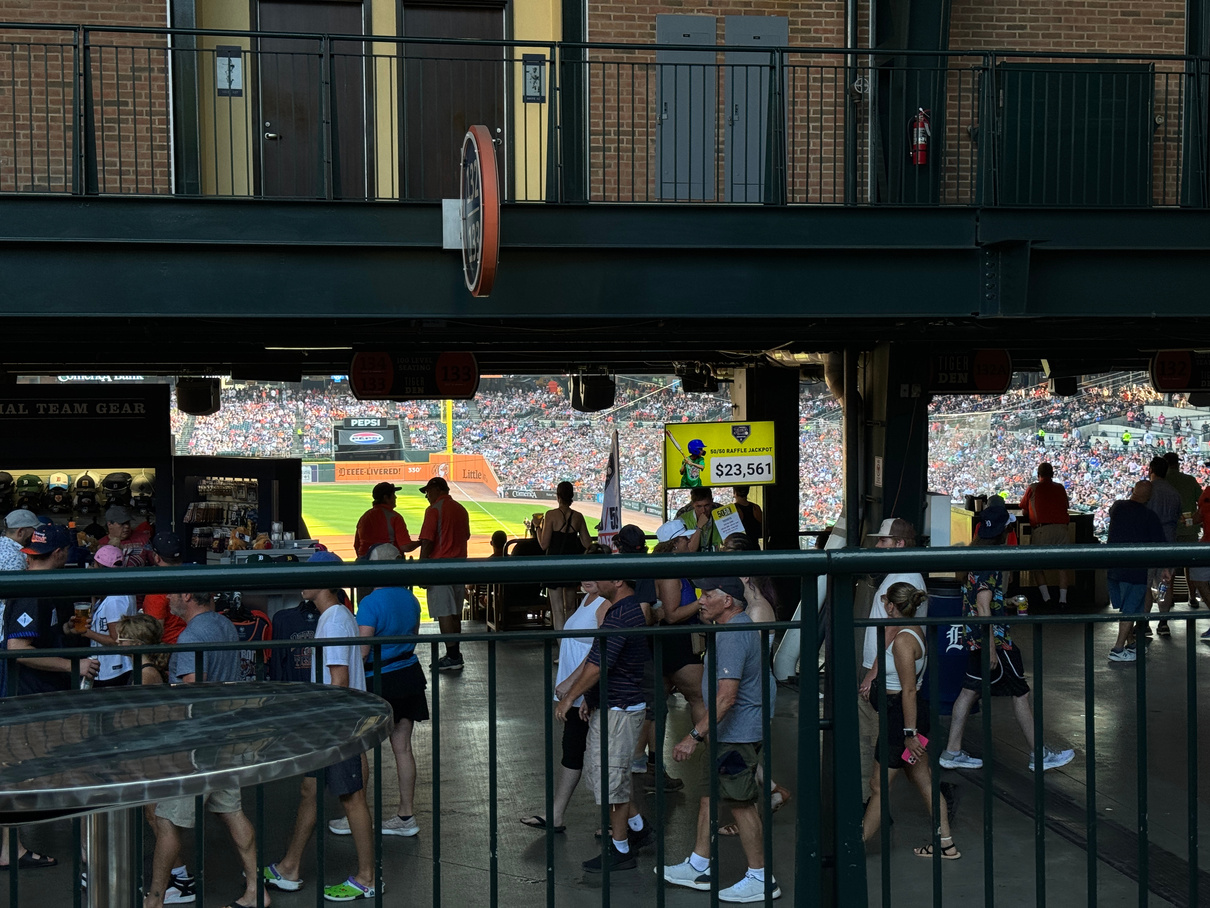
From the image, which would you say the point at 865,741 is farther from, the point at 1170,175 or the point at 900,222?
the point at 1170,175

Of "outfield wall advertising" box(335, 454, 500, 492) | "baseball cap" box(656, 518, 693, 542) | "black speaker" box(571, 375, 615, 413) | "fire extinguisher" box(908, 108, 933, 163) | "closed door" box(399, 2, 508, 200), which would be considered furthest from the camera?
"outfield wall advertising" box(335, 454, 500, 492)

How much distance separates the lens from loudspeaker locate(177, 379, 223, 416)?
18.5m

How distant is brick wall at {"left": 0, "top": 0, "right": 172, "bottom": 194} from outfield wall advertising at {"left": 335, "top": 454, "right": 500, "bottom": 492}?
38355mm

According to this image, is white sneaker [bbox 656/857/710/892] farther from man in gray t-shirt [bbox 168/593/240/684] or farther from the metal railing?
the metal railing

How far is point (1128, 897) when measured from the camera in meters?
6.45

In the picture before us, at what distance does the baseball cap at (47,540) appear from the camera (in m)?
8.51

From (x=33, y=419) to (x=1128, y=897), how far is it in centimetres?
1341

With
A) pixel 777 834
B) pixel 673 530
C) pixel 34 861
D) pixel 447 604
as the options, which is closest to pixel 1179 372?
pixel 673 530

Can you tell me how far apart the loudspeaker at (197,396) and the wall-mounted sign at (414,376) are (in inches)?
188

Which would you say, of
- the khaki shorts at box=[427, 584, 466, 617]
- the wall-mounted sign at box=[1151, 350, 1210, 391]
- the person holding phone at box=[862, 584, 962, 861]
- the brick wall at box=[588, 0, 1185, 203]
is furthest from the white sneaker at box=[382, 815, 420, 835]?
the wall-mounted sign at box=[1151, 350, 1210, 391]

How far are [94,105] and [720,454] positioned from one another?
23.1ft

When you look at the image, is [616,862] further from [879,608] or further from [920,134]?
[920,134]

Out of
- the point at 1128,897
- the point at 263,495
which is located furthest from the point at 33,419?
the point at 1128,897

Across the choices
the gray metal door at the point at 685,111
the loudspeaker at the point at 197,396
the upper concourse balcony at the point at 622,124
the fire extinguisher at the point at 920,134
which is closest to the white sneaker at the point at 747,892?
the upper concourse balcony at the point at 622,124
